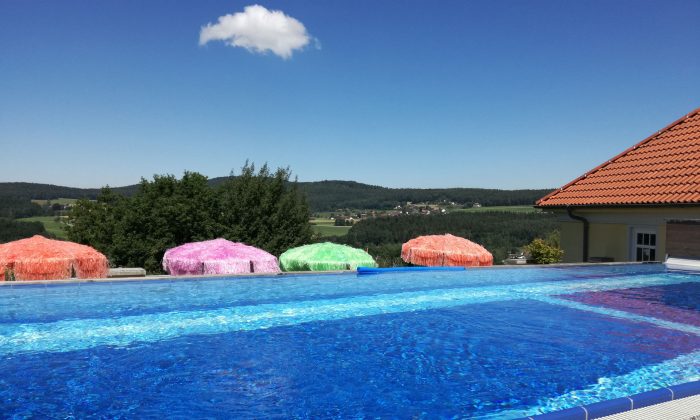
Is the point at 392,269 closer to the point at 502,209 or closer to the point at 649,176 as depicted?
the point at 649,176

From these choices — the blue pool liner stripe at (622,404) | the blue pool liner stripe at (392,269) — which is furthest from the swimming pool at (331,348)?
the blue pool liner stripe at (392,269)

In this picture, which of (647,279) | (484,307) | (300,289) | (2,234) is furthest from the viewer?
(2,234)

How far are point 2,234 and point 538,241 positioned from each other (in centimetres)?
5006

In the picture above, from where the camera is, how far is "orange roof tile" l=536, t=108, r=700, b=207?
49.2 ft

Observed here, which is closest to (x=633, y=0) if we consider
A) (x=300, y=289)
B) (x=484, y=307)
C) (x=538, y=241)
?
(x=538, y=241)

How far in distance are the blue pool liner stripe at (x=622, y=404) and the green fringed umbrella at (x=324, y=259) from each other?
11585 mm

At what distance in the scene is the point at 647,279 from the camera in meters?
13.8

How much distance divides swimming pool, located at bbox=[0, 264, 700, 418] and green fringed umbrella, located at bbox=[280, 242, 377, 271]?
10.5 feet

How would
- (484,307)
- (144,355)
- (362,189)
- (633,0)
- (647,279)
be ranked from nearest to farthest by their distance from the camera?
(144,355)
(484,307)
(647,279)
(633,0)
(362,189)

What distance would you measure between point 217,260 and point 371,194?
299 ft

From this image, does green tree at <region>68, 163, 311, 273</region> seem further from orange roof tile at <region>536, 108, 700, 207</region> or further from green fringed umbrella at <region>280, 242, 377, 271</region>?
orange roof tile at <region>536, 108, 700, 207</region>

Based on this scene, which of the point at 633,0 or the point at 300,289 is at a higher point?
the point at 633,0

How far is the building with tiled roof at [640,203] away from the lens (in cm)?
1455

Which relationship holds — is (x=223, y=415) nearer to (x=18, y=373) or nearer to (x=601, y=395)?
(x=18, y=373)
